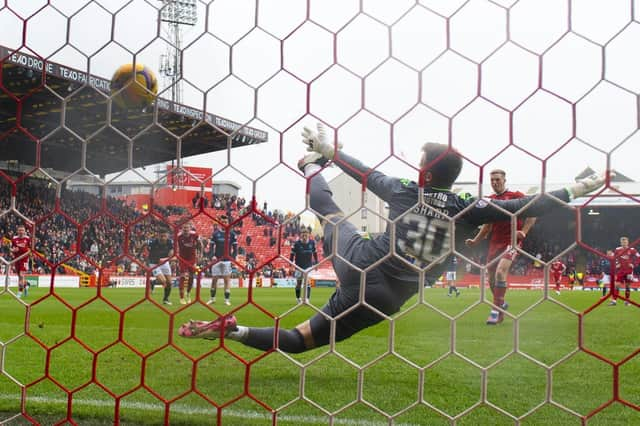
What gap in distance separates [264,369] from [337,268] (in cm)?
144

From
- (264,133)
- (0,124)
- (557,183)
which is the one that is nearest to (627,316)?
(557,183)

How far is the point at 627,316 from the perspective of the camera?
7.30 metres

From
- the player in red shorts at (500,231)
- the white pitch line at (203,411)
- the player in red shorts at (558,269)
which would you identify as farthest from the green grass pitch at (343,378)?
the player in red shorts at (558,269)

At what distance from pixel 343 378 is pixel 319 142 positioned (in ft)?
5.04

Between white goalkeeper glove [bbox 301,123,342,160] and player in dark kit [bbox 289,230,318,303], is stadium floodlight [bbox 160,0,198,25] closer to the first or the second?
white goalkeeper glove [bbox 301,123,342,160]

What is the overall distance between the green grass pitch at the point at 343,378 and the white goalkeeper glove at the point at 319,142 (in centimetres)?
58

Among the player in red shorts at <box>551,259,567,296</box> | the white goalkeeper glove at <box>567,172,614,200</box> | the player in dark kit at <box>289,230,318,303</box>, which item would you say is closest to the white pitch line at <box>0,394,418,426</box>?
the player in dark kit at <box>289,230,318,303</box>

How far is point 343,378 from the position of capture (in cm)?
330

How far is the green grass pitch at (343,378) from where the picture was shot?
247 centimetres

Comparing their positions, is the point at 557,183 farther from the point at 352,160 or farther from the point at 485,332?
the point at 485,332

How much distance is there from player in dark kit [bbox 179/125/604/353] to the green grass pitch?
105mm

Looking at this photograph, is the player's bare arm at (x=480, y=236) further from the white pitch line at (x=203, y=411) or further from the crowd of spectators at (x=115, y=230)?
the white pitch line at (x=203, y=411)

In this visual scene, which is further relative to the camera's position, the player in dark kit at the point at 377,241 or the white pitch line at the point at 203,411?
the white pitch line at the point at 203,411

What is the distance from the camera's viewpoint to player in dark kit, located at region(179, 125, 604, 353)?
7.29 feet
